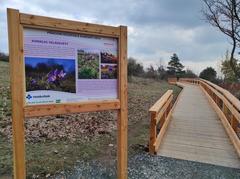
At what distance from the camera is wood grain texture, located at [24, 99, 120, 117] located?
3242 millimetres

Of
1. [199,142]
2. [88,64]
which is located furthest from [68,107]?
[199,142]

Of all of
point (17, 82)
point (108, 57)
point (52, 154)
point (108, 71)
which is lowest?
point (52, 154)

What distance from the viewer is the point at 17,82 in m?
3.10

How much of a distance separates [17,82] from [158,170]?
2922 mm

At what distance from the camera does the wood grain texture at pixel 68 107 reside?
324 cm

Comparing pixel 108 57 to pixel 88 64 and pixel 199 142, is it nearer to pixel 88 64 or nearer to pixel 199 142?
pixel 88 64

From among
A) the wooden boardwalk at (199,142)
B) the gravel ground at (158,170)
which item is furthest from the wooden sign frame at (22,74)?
the wooden boardwalk at (199,142)

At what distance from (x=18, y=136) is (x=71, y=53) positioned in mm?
1154

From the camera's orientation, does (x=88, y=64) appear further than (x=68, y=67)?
Yes

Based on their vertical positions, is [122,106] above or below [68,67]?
below

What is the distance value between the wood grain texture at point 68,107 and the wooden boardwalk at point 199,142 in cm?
238

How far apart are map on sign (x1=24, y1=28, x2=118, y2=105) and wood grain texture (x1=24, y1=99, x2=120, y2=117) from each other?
0.18 feet

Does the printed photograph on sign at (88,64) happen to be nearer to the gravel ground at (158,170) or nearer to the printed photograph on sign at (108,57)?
the printed photograph on sign at (108,57)

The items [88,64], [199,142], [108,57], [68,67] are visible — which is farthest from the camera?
[199,142]
